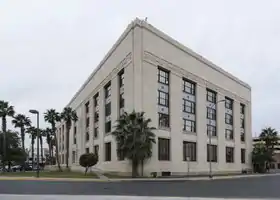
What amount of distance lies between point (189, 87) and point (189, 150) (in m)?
9.86

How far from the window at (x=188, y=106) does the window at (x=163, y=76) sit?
18.5 feet

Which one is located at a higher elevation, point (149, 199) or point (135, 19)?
point (135, 19)

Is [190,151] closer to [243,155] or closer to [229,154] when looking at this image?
[229,154]

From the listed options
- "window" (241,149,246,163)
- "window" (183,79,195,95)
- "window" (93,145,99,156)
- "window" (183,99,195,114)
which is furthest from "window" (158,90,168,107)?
"window" (241,149,246,163)

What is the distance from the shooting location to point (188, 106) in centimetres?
7006

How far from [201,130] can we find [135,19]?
2233 cm

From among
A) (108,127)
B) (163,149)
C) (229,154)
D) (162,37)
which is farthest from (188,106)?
(229,154)

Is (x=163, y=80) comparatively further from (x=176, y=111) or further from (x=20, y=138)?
(x=20, y=138)

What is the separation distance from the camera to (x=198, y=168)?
7025cm

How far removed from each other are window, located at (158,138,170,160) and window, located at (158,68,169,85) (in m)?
8.28

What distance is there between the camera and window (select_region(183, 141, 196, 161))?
6736cm

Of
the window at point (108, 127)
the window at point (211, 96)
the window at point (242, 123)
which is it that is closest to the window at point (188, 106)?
the window at point (211, 96)

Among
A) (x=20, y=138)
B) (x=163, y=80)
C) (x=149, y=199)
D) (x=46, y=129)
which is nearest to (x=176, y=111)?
(x=163, y=80)

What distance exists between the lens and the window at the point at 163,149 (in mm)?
61219
